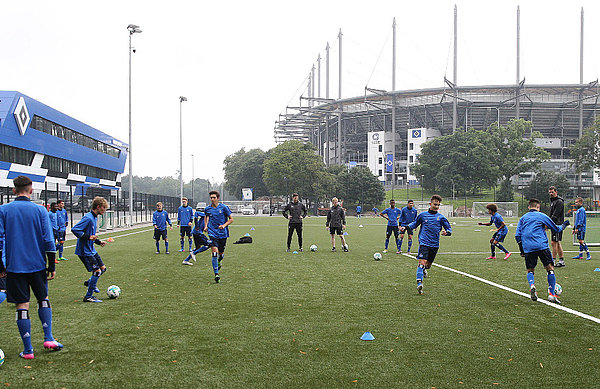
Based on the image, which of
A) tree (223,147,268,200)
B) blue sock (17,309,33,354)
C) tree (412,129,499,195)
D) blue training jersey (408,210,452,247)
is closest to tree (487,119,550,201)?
tree (412,129,499,195)

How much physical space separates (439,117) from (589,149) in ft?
110

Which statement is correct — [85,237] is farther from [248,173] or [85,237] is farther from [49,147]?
[248,173]

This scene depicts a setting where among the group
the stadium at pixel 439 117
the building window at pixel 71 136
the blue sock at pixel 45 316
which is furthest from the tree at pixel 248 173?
the blue sock at pixel 45 316

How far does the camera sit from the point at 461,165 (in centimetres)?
8088

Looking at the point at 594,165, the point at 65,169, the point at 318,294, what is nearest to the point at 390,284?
the point at 318,294

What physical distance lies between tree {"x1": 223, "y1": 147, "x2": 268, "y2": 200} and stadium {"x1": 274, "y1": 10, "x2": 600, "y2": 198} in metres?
14.4

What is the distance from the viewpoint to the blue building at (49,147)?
47.6 metres

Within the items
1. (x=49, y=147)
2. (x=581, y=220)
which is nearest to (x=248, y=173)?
(x=49, y=147)

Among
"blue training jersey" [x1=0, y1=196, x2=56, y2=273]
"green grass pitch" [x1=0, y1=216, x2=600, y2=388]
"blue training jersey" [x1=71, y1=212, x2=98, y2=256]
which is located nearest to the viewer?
"green grass pitch" [x1=0, y1=216, x2=600, y2=388]

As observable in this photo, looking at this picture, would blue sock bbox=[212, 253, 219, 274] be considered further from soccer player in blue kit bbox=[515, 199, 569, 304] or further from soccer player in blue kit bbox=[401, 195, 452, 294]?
soccer player in blue kit bbox=[515, 199, 569, 304]

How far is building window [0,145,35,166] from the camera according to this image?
47969 millimetres

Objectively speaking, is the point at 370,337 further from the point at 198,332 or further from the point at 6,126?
the point at 6,126

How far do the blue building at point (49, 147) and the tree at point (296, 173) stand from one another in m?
27.0

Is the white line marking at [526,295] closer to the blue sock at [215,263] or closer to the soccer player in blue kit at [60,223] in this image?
the blue sock at [215,263]
